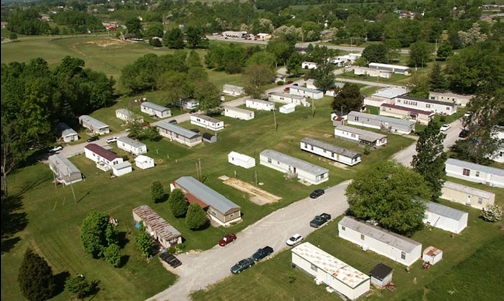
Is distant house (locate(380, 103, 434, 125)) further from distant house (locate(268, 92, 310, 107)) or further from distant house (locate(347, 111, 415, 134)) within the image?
distant house (locate(268, 92, 310, 107))

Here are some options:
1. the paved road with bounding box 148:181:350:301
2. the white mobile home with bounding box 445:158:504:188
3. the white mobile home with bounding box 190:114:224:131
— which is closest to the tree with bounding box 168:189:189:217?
the paved road with bounding box 148:181:350:301

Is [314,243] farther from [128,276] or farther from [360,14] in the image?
[360,14]

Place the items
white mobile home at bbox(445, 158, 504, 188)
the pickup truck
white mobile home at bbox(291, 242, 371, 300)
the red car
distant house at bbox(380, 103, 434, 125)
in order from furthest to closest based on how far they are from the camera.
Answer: distant house at bbox(380, 103, 434, 125)
white mobile home at bbox(445, 158, 504, 188)
the pickup truck
the red car
white mobile home at bbox(291, 242, 371, 300)

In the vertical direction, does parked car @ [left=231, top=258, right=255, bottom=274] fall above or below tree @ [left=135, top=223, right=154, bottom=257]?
below

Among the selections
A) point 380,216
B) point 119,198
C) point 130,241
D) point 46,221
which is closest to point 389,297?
point 380,216

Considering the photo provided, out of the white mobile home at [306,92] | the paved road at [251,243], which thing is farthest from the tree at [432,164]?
the white mobile home at [306,92]

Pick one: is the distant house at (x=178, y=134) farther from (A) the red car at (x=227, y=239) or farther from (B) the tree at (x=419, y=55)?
(B) the tree at (x=419, y=55)
